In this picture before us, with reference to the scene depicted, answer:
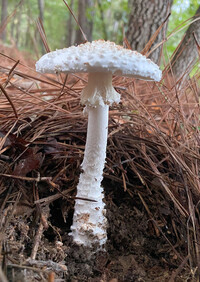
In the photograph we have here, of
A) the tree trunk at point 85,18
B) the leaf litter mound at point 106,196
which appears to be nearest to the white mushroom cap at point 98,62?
the leaf litter mound at point 106,196

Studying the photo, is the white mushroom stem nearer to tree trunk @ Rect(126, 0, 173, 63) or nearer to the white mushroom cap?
the white mushroom cap

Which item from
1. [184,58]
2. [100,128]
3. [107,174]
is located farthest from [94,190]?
[184,58]

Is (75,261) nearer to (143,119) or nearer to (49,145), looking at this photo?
(49,145)

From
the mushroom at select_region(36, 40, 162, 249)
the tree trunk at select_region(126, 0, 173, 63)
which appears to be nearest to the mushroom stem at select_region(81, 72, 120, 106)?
the mushroom at select_region(36, 40, 162, 249)

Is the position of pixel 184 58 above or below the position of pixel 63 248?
above

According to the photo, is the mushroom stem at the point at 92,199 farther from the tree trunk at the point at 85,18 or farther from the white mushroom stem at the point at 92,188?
the tree trunk at the point at 85,18

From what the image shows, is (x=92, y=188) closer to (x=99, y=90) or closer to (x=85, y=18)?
(x=99, y=90)
